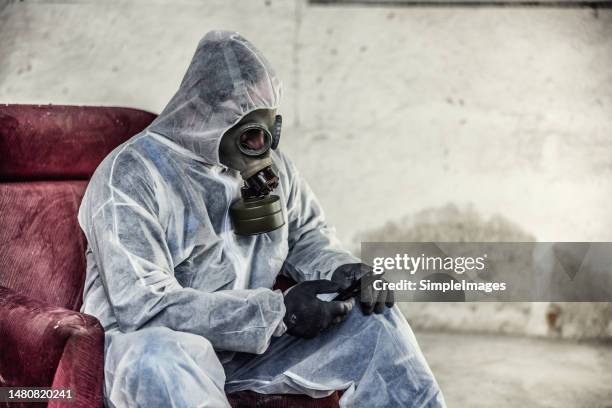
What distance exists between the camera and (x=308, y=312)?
5.28ft

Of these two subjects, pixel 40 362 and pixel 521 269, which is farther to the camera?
pixel 521 269

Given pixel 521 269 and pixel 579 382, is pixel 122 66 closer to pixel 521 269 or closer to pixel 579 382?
pixel 521 269

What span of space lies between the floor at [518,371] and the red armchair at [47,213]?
40.8 inches

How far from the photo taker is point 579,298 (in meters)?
3.20

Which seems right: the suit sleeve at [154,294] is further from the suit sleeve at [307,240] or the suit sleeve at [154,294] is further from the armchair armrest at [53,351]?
the suit sleeve at [307,240]

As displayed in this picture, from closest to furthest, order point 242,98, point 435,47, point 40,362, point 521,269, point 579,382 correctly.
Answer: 1. point 40,362
2. point 242,98
3. point 579,382
4. point 435,47
5. point 521,269

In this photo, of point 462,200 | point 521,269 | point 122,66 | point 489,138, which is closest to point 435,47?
point 489,138

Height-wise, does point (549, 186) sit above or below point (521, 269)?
above

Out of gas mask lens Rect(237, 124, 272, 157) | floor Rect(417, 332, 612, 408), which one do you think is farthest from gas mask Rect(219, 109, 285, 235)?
floor Rect(417, 332, 612, 408)

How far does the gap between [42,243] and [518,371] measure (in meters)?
1.77

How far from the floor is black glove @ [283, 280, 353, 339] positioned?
3.36 feet

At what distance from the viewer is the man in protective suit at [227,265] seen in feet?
5.05

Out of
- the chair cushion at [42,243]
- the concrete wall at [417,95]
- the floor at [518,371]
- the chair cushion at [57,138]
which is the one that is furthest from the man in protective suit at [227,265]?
the concrete wall at [417,95]

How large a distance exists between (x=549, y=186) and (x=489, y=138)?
1.03 ft
